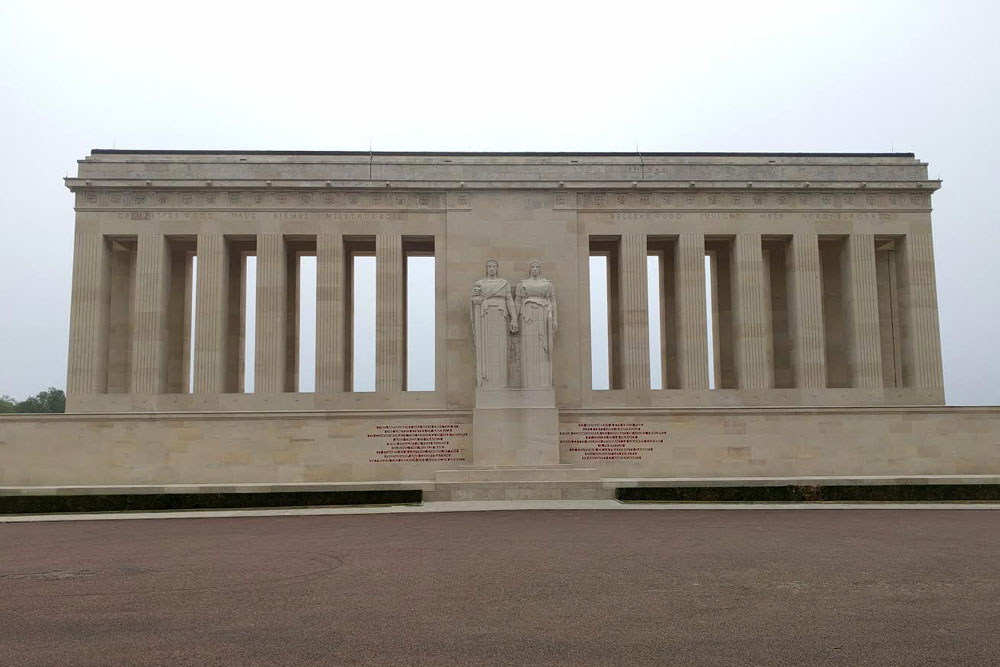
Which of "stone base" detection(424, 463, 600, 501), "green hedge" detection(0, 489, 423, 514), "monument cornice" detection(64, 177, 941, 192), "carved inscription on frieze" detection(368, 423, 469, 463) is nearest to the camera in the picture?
"green hedge" detection(0, 489, 423, 514)

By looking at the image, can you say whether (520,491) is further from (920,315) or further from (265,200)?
(920,315)

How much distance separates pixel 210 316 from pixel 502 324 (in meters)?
12.6

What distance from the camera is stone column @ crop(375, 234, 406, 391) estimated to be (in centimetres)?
3650

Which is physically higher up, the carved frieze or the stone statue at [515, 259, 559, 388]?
the carved frieze

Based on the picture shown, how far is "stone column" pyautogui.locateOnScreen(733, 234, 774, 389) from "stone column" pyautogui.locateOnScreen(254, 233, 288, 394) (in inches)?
773

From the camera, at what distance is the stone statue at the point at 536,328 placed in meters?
33.9

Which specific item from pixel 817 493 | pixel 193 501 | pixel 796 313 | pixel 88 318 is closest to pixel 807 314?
pixel 796 313

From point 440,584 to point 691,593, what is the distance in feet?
11.5

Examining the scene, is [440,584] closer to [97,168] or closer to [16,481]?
[16,481]

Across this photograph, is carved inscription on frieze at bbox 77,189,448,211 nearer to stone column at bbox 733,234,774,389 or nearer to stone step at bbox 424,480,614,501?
stone column at bbox 733,234,774,389

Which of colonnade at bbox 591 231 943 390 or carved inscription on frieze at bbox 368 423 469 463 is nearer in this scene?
carved inscription on frieze at bbox 368 423 469 463

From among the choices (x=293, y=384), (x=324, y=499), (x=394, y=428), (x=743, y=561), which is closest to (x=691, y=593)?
(x=743, y=561)

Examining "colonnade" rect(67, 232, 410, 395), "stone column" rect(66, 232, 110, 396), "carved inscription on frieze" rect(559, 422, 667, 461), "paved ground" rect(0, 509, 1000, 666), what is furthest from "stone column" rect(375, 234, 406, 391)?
"paved ground" rect(0, 509, 1000, 666)

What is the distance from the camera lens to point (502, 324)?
112 ft
